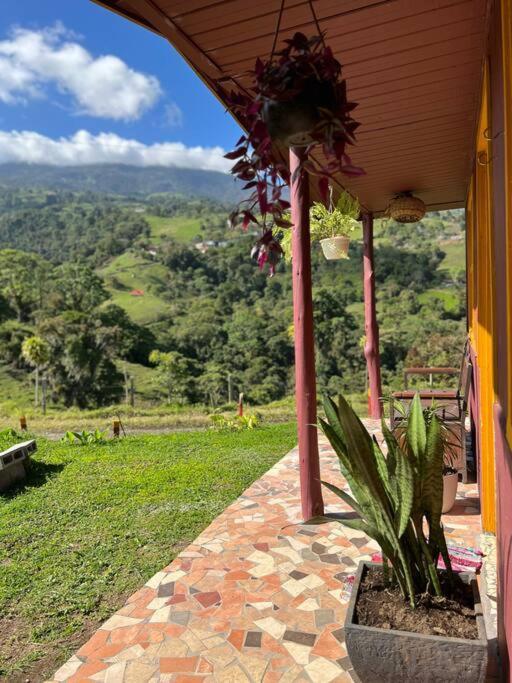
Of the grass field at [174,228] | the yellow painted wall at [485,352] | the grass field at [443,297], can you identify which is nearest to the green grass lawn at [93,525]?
the yellow painted wall at [485,352]

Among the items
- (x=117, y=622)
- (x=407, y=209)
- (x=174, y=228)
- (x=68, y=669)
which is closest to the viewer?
(x=68, y=669)

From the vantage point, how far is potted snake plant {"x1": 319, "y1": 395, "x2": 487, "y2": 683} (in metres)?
1.41

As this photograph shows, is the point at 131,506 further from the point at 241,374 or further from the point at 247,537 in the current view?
the point at 241,374

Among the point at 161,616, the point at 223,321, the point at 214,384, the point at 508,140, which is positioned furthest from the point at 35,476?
the point at 223,321

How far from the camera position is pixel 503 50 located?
4.78 feet

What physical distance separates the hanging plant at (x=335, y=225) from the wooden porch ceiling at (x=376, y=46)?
1.95 ft

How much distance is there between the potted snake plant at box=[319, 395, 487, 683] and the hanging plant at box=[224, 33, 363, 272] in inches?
27.4

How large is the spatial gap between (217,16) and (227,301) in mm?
34844

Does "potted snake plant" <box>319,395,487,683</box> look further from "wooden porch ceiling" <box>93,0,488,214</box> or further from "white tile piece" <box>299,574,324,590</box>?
"wooden porch ceiling" <box>93,0,488,214</box>

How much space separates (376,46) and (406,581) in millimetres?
2184

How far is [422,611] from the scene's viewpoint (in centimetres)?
152

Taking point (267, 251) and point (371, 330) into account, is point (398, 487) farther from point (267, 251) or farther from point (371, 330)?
point (371, 330)

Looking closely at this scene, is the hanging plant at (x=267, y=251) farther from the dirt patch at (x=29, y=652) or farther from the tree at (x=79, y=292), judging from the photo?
the tree at (x=79, y=292)

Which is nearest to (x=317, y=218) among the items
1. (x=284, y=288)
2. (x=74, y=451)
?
(x=74, y=451)
